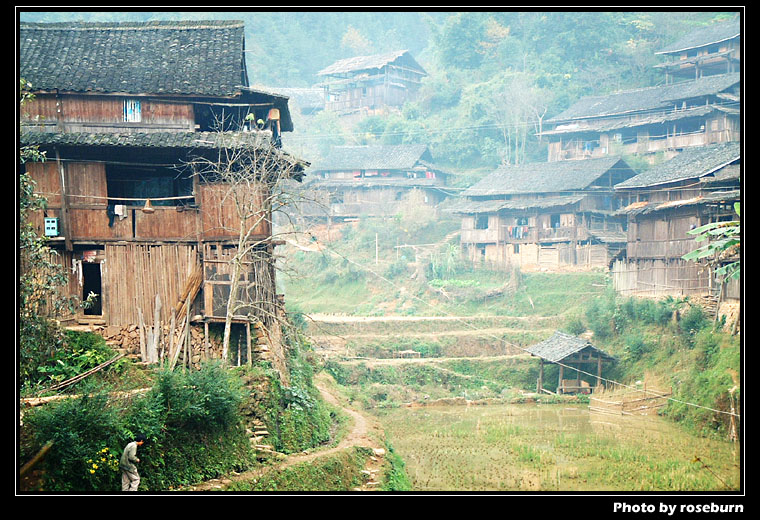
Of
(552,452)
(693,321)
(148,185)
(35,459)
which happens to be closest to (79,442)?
(35,459)

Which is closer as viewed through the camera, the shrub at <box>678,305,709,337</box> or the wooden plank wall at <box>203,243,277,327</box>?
the wooden plank wall at <box>203,243,277,327</box>

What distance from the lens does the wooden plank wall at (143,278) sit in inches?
679

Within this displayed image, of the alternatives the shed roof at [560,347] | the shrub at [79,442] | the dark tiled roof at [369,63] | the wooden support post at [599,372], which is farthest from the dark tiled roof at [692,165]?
the dark tiled roof at [369,63]

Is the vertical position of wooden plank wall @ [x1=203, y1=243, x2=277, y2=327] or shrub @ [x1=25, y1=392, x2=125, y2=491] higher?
wooden plank wall @ [x1=203, y1=243, x2=277, y2=327]

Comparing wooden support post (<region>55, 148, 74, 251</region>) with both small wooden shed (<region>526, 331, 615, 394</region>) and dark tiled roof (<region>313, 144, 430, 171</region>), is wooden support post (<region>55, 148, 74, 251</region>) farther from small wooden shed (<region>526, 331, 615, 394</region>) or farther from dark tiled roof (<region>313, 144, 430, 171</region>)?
dark tiled roof (<region>313, 144, 430, 171</region>)

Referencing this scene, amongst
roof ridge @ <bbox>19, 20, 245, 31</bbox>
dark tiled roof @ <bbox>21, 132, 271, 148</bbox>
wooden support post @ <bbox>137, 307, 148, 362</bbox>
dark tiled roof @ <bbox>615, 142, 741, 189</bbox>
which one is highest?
roof ridge @ <bbox>19, 20, 245, 31</bbox>

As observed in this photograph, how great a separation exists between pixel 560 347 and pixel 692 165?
402 inches

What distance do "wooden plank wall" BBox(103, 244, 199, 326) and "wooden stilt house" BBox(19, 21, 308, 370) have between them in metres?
0.02

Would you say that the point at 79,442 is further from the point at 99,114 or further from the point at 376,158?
the point at 376,158

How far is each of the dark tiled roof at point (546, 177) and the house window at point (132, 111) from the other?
26.6m

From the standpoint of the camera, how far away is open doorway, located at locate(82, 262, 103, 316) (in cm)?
1776

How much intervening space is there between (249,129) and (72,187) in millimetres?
4515

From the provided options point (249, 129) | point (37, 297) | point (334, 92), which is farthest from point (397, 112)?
point (37, 297)

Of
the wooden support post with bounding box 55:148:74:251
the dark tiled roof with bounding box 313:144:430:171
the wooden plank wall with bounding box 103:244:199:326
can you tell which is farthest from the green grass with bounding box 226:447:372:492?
the dark tiled roof with bounding box 313:144:430:171
